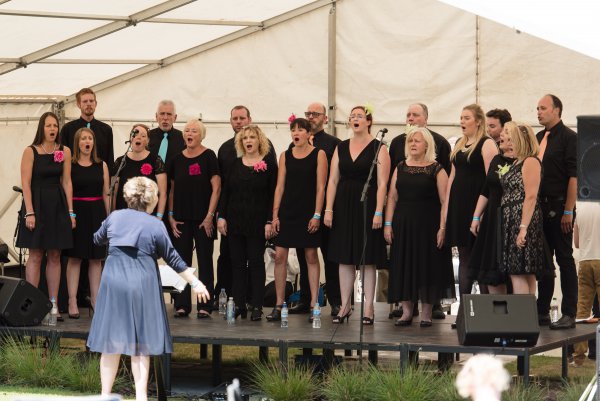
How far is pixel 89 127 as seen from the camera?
36.8ft

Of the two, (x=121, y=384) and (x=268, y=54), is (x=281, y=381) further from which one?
(x=268, y=54)

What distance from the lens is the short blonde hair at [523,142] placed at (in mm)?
9120

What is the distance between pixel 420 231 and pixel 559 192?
1.15 m

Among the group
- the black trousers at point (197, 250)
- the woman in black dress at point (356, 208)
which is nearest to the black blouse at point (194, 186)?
the black trousers at point (197, 250)

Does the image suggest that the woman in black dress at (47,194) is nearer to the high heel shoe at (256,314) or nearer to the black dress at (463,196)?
the high heel shoe at (256,314)

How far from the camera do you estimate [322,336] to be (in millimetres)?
9117

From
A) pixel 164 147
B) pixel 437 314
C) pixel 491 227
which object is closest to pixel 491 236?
pixel 491 227

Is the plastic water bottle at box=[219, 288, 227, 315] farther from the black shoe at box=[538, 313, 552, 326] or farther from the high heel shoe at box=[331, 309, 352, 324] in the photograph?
the black shoe at box=[538, 313, 552, 326]

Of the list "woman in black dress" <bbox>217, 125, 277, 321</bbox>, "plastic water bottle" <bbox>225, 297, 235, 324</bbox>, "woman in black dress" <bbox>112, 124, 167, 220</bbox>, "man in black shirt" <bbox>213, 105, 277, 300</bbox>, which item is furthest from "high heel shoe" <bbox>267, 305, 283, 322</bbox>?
"woman in black dress" <bbox>112, 124, 167, 220</bbox>

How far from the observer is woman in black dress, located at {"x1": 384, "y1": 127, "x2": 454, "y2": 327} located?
9.61 metres

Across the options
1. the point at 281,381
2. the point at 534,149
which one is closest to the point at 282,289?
the point at 281,381

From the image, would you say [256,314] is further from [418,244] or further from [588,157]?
[588,157]

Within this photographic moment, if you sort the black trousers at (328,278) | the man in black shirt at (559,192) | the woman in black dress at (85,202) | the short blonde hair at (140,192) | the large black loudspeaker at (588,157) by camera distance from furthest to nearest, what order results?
the black trousers at (328,278) → the woman in black dress at (85,202) → the man in black shirt at (559,192) → the short blonde hair at (140,192) → the large black loudspeaker at (588,157)

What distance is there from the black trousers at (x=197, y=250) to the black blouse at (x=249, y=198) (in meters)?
0.34
